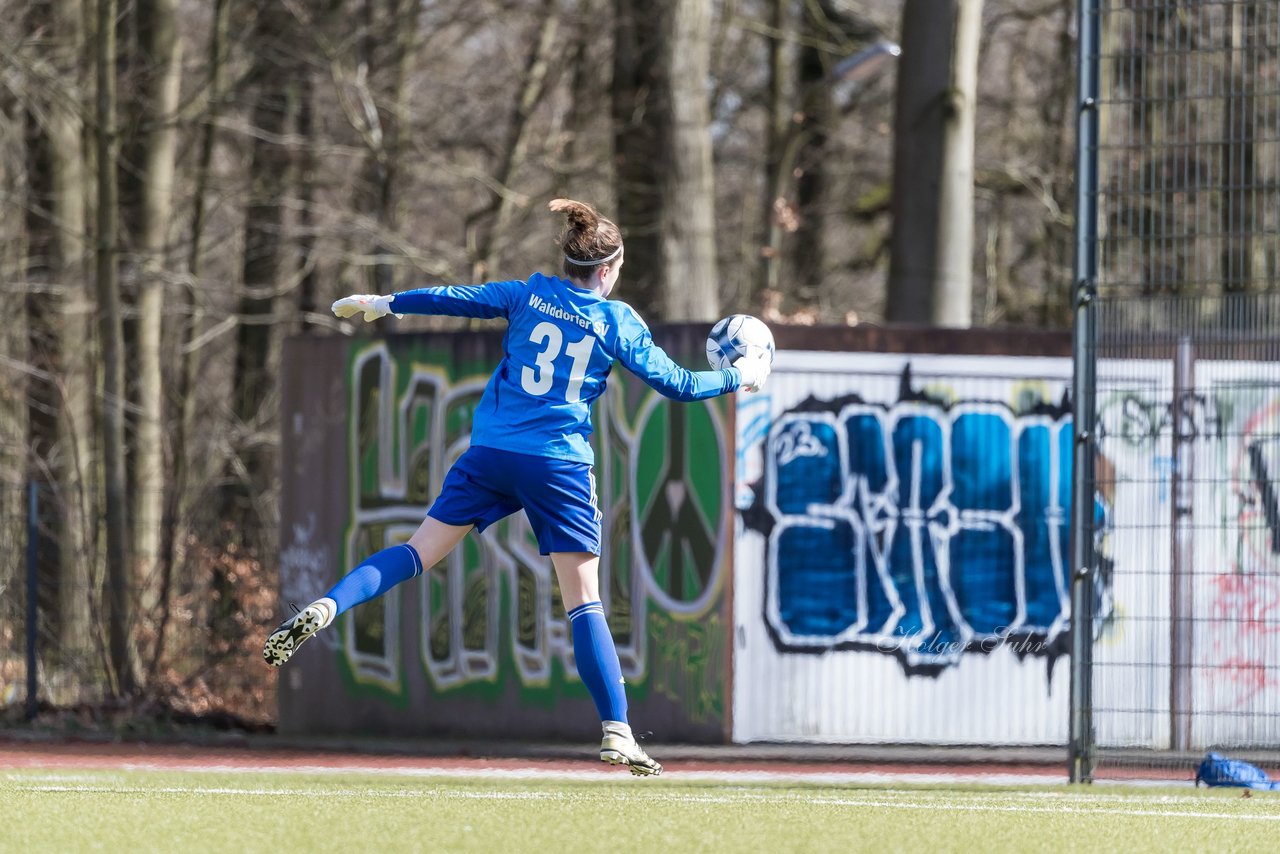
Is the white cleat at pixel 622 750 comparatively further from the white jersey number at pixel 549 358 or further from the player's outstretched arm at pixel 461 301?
the player's outstretched arm at pixel 461 301

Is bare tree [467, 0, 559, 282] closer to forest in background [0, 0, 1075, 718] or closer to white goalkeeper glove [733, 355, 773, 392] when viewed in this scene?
forest in background [0, 0, 1075, 718]

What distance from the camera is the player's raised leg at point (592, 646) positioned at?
702 centimetres

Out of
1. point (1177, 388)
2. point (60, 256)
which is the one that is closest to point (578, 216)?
point (1177, 388)

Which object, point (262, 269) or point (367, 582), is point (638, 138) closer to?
point (262, 269)

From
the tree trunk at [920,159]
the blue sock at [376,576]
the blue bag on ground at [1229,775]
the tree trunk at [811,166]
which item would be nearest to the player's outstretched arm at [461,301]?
the blue sock at [376,576]

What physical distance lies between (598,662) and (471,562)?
636 centimetres

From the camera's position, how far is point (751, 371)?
7.12 meters

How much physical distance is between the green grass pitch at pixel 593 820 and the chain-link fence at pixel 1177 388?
92.6 inches

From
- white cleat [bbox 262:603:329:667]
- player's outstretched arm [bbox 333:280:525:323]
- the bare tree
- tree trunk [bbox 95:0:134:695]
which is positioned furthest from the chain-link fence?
the bare tree

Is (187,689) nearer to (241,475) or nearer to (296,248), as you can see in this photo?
(241,475)

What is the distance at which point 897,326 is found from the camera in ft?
41.6

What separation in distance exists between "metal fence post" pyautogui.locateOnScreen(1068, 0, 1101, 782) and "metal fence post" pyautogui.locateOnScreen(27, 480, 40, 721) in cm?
832

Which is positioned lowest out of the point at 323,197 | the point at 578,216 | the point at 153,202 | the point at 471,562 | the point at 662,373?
the point at 471,562

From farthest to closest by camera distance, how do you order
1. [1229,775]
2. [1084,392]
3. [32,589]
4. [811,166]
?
A: [811,166], [32,589], [1084,392], [1229,775]
